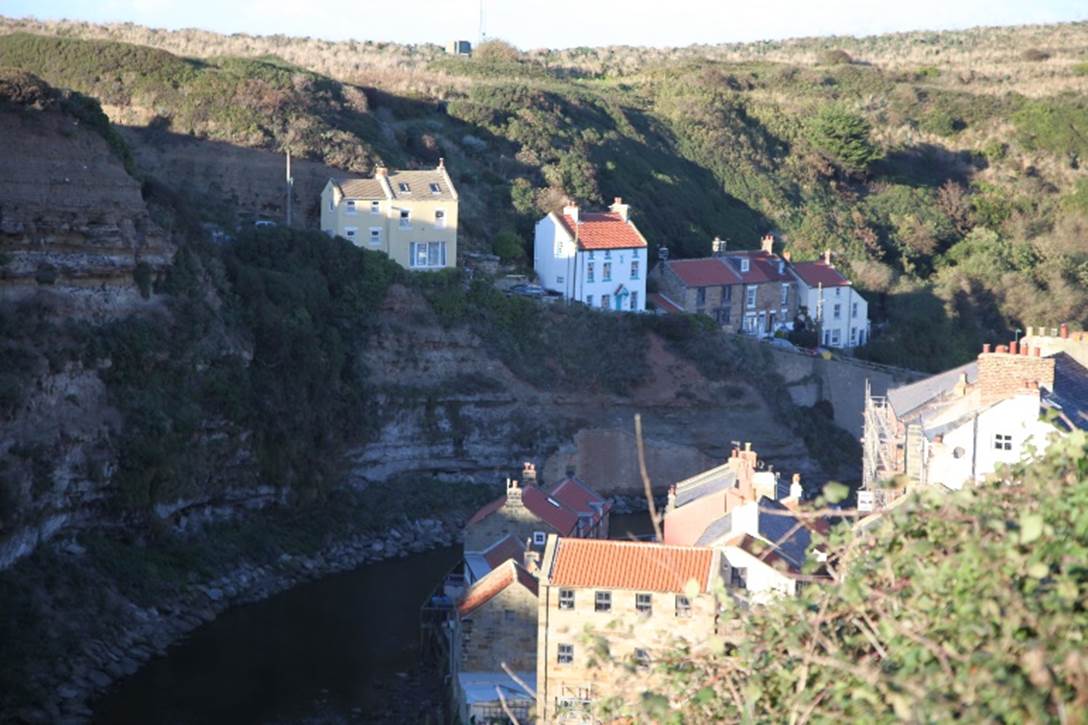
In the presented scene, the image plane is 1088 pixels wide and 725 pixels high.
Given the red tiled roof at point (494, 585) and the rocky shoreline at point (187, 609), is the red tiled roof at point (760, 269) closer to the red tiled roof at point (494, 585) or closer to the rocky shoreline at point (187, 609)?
the rocky shoreline at point (187, 609)

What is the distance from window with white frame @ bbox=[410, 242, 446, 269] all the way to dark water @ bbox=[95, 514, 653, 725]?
14548mm

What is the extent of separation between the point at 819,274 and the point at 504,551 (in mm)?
28013

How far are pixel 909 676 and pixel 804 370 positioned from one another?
156ft

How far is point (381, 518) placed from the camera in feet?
147

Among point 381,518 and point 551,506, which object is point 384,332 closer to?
point 381,518

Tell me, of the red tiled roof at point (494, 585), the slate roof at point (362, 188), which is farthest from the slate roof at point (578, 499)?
the slate roof at point (362, 188)

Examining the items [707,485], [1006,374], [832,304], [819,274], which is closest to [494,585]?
[707,485]

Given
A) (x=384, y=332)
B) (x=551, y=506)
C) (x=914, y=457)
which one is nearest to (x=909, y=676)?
(x=914, y=457)

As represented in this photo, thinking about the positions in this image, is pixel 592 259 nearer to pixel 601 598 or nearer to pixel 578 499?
pixel 578 499

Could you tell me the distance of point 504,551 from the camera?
36.1 meters

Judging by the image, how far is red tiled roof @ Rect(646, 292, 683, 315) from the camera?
56812 millimetres

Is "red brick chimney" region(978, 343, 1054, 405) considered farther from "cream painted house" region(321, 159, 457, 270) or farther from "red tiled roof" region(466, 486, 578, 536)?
"cream painted house" region(321, 159, 457, 270)

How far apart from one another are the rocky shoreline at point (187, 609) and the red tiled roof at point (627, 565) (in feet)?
30.1

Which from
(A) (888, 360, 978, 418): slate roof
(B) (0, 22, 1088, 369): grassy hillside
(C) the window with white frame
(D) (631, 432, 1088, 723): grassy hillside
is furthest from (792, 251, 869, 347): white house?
(D) (631, 432, 1088, 723): grassy hillside
